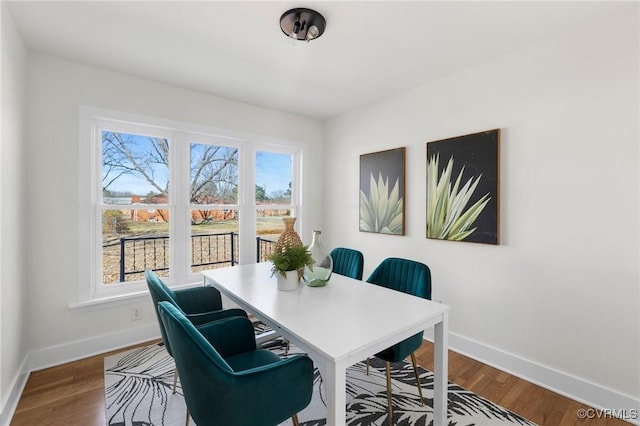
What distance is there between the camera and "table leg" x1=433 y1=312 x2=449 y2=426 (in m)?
1.59

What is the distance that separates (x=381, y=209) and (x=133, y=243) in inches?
101

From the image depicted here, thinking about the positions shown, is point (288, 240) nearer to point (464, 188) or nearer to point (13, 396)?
point (464, 188)

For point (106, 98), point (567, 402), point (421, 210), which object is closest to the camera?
point (567, 402)

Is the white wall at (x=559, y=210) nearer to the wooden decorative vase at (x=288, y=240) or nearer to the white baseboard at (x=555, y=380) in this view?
the white baseboard at (x=555, y=380)

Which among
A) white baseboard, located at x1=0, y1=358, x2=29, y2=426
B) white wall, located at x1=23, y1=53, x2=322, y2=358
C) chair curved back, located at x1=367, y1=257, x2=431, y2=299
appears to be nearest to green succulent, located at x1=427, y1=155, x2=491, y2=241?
chair curved back, located at x1=367, y1=257, x2=431, y2=299

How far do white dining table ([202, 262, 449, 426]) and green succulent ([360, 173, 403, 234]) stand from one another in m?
1.14

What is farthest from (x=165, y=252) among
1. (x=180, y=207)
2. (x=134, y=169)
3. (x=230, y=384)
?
(x=230, y=384)

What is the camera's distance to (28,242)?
2271 millimetres

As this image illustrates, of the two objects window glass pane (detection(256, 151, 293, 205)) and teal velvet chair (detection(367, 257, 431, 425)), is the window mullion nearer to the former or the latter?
window glass pane (detection(256, 151, 293, 205))

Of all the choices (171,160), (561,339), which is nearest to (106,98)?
(171,160)

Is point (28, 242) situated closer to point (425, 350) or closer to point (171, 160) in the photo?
point (171, 160)

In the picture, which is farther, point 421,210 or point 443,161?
point 421,210

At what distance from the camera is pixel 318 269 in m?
2.01

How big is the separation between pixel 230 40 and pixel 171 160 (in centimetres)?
144
